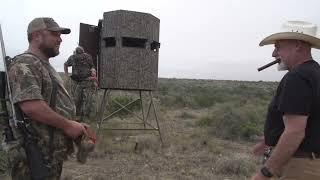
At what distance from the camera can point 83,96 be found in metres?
12.4

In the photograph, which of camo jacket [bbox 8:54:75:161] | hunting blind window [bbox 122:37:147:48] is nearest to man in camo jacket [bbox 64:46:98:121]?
hunting blind window [bbox 122:37:147:48]

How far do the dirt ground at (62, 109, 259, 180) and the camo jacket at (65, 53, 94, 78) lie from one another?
146 cm

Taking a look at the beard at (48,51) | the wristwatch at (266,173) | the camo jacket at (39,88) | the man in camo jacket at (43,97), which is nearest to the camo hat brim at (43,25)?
the man in camo jacket at (43,97)

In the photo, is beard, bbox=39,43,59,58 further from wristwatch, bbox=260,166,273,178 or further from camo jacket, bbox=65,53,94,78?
camo jacket, bbox=65,53,94,78

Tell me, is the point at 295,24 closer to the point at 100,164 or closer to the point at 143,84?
the point at 100,164

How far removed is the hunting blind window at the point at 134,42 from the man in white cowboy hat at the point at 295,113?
24.1 feet

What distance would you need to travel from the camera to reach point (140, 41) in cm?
1113

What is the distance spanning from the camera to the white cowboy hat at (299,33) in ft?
11.8

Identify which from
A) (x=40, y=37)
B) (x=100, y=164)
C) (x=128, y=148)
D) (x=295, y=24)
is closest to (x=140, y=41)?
(x=128, y=148)

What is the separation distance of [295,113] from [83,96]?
943cm

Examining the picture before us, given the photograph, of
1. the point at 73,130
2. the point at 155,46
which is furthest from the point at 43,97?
the point at 155,46

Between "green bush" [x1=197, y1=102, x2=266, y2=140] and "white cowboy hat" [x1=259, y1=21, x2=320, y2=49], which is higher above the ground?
"white cowboy hat" [x1=259, y1=21, x2=320, y2=49]

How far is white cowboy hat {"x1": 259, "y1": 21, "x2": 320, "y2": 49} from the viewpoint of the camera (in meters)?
3.59

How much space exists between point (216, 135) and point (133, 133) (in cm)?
242
